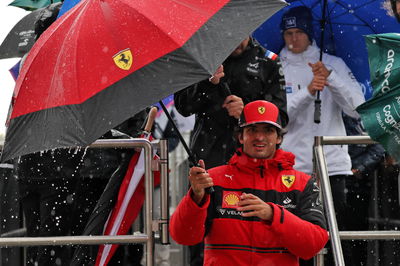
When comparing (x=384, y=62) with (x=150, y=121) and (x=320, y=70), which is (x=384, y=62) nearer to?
(x=150, y=121)

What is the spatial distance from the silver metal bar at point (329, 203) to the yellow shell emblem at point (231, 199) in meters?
0.75

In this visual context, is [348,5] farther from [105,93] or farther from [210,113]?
[105,93]

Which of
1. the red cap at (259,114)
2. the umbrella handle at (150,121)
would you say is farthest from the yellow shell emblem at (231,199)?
the umbrella handle at (150,121)

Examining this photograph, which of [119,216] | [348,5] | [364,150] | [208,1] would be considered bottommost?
[119,216]

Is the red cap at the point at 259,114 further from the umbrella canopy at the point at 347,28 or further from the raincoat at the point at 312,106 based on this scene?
the umbrella canopy at the point at 347,28

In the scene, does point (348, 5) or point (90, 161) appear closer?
point (90, 161)

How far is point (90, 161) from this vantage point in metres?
7.54

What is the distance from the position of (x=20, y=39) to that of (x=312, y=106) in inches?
101

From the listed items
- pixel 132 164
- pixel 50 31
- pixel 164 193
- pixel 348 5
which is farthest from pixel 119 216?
pixel 348 5

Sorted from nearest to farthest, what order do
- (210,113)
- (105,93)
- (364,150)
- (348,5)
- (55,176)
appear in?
1. (105,93)
2. (210,113)
3. (55,176)
4. (348,5)
5. (364,150)

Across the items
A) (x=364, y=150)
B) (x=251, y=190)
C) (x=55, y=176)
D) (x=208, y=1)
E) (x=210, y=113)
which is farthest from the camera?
(x=364, y=150)

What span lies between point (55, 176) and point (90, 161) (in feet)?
0.98

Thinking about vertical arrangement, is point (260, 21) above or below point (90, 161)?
above

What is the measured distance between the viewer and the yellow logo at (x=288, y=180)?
229 inches
